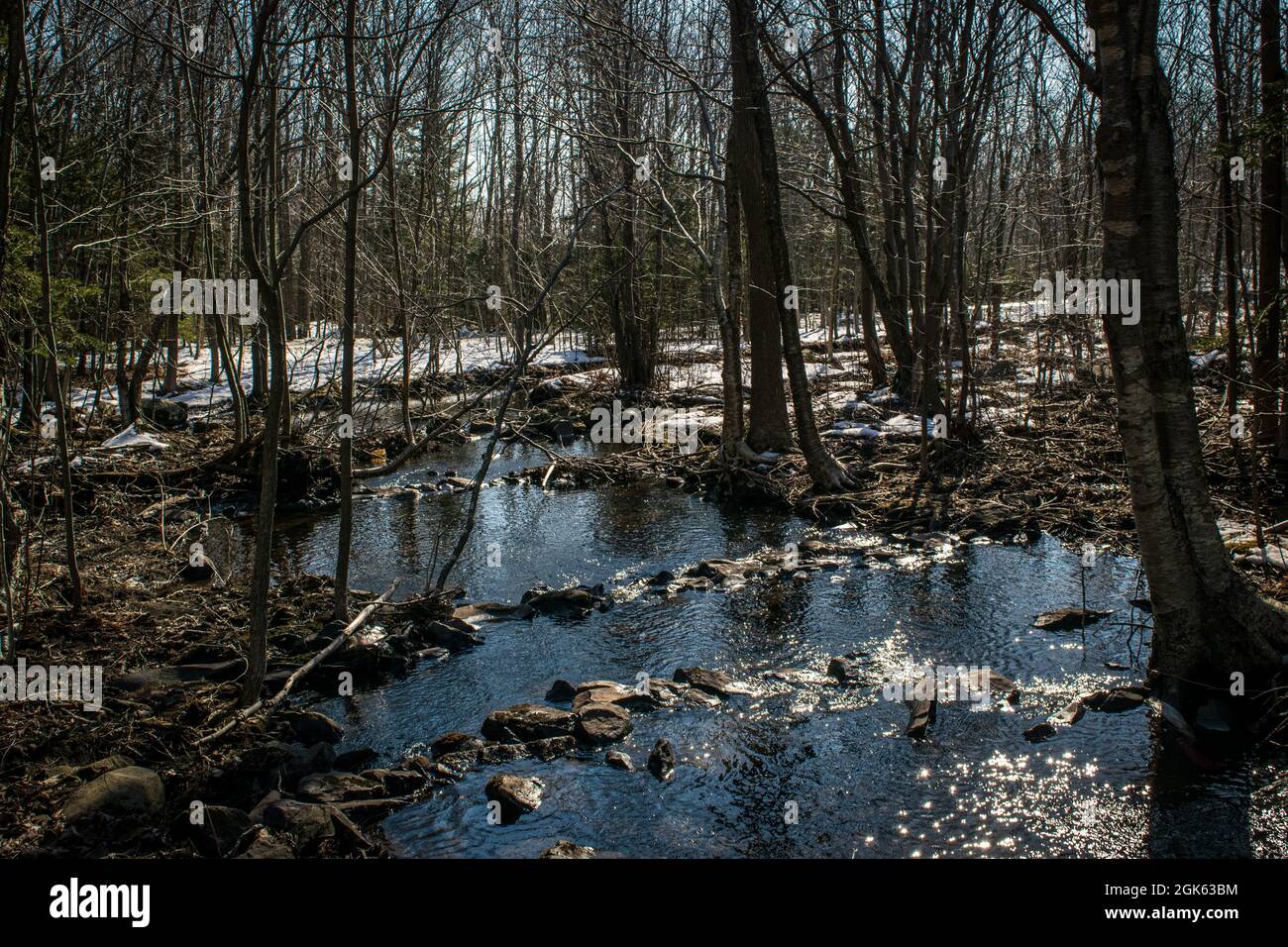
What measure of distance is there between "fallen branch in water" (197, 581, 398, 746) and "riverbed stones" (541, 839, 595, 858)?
7.37 feet

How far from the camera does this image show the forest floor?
4879 mm

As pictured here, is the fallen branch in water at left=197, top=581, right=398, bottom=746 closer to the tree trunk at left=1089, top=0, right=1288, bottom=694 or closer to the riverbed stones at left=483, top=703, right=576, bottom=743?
the riverbed stones at left=483, top=703, right=576, bottom=743

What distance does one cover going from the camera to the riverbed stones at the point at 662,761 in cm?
535

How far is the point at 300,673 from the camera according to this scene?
6219mm

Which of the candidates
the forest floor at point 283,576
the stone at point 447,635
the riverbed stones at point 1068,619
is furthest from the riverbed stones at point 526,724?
the riverbed stones at point 1068,619

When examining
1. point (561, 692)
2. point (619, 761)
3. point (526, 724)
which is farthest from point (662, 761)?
point (561, 692)

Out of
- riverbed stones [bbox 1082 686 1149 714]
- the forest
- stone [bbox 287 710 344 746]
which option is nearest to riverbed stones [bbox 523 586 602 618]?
the forest

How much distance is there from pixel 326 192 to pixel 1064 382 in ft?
44.5

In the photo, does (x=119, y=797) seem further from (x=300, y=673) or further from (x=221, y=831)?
(x=300, y=673)

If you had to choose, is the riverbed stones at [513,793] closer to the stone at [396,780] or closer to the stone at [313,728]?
the stone at [396,780]

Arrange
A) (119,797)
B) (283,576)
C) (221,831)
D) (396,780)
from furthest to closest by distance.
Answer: (283,576), (396,780), (119,797), (221,831)

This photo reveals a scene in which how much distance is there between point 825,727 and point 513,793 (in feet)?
6.73
